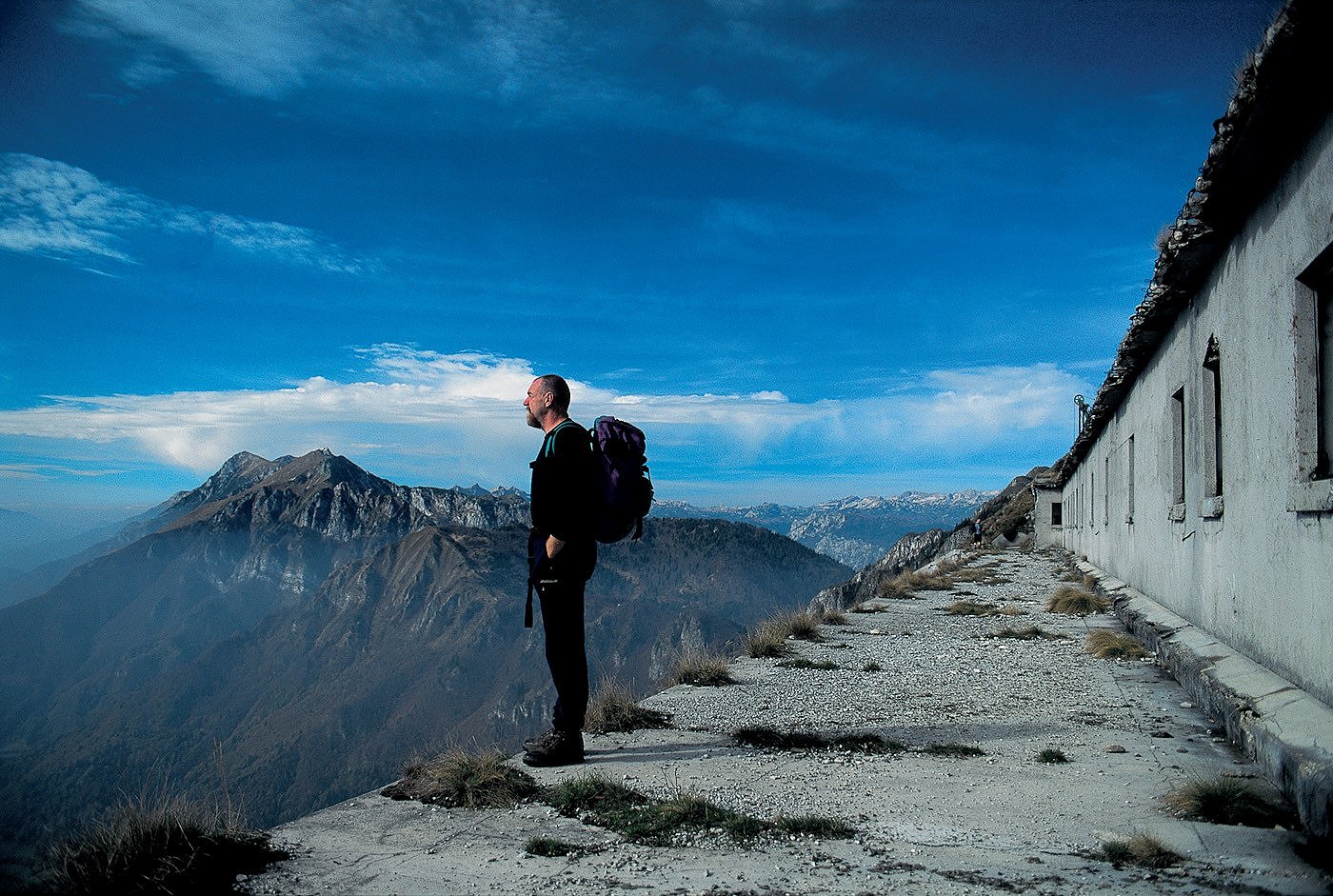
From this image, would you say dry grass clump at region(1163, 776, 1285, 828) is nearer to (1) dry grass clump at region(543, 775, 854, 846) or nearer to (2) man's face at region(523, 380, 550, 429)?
(1) dry grass clump at region(543, 775, 854, 846)

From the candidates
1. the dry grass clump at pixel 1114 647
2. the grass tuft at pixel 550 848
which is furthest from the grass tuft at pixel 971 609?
the grass tuft at pixel 550 848

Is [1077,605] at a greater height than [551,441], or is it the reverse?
[551,441]

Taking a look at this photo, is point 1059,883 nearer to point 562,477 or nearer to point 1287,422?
point 562,477

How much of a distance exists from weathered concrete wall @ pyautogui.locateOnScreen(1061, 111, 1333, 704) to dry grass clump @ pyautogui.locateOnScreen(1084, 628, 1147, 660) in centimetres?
63

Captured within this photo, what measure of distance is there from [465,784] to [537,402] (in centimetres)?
212

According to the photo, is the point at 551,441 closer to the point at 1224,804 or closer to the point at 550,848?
the point at 550,848

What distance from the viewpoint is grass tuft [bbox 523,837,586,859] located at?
3.38 m

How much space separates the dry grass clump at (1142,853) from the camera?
10.4 feet

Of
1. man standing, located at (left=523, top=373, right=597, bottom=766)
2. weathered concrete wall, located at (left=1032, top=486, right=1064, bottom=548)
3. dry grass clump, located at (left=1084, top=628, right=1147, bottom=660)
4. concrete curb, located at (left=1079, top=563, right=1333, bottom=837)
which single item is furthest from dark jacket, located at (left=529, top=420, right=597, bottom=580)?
weathered concrete wall, located at (left=1032, top=486, right=1064, bottom=548)

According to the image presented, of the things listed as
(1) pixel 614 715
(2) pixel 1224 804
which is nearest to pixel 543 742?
(1) pixel 614 715

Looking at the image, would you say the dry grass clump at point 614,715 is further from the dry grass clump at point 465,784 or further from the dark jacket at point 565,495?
the dark jacket at point 565,495

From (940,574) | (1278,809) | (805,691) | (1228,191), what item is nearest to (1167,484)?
(1228,191)

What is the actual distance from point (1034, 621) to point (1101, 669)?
161 inches

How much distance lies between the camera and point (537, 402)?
4.95 metres
